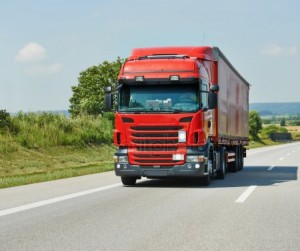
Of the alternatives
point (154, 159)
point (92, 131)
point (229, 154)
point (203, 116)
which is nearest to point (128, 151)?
point (154, 159)

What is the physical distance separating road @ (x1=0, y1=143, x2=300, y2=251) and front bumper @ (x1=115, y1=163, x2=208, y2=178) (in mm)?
375

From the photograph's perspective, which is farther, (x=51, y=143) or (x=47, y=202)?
(x=51, y=143)

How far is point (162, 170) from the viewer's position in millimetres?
14430

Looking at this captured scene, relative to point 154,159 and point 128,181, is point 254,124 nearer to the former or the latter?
point 128,181

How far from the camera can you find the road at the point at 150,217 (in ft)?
23.7

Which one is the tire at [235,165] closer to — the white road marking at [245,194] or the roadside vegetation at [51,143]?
the roadside vegetation at [51,143]

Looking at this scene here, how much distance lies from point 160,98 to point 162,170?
1.70 meters

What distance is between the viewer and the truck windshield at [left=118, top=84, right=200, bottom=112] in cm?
1433

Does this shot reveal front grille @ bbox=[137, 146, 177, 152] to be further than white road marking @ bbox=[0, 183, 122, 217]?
Yes

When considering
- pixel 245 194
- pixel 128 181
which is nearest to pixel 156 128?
pixel 128 181

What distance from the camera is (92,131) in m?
37.3

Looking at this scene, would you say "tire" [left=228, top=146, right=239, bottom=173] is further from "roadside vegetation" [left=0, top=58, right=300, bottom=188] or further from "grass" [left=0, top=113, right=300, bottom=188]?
"grass" [left=0, top=113, right=300, bottom=188]

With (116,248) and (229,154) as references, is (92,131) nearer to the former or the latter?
(229,154)

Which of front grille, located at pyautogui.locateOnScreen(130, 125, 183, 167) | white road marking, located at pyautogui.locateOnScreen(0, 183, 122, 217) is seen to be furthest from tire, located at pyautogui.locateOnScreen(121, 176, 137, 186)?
front grille, located at pyautogui.locateOnScreen(130, 125, 183, 167)
